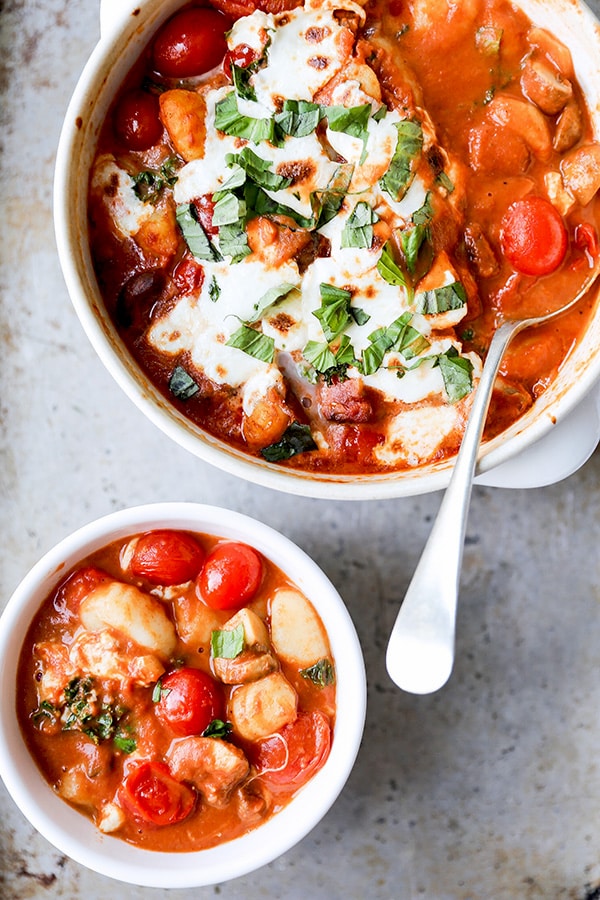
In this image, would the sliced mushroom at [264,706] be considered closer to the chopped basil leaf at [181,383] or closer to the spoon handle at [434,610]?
the spoon handle at [434,610]

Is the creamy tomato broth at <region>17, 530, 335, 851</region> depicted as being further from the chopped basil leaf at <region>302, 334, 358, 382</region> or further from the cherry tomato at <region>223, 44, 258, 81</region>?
the cherry tomato at <region>223, 44, 258, 81</region>

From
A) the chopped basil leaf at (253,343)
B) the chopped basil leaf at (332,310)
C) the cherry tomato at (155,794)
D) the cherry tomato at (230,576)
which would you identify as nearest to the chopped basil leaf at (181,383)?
the chopped basil leaf at (253,343)

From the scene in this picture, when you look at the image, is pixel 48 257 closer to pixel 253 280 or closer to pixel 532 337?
pixel 253 280

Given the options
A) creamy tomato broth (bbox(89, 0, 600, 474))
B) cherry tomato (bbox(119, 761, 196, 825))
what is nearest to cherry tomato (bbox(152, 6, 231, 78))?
creamy tomato broth (bbox(89, 0, 600, 474))

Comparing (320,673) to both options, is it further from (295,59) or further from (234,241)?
(295,59)

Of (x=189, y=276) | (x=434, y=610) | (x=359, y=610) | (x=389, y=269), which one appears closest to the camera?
(x=434, y=610)

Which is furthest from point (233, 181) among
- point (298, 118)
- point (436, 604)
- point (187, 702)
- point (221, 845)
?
point (221, 845)
